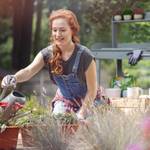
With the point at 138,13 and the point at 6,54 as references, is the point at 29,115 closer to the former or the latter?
the point at 138,13

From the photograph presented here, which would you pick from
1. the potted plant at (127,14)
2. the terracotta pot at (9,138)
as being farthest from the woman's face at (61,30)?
the potted plant at (127,14)

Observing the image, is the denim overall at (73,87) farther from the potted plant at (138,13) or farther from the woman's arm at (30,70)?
the potted plant at (138,13)

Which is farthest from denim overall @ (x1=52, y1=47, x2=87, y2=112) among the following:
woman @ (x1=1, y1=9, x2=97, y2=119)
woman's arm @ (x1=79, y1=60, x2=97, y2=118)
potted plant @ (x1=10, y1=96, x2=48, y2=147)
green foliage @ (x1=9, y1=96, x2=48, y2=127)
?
potted plant @ (x1=10, y1=96, x2=48, y2=147)

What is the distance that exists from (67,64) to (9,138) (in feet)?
3.27

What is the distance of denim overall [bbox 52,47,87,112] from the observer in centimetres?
365

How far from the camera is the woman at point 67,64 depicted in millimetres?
3533

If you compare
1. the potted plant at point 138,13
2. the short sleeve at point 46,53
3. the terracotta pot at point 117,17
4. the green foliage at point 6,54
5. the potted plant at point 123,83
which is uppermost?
the potted plant at point 138,13

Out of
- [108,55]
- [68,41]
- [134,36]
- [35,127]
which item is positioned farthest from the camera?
[134,36]

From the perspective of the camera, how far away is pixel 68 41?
11.8ft

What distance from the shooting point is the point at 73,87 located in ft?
12.1

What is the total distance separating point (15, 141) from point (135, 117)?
0.61 metres

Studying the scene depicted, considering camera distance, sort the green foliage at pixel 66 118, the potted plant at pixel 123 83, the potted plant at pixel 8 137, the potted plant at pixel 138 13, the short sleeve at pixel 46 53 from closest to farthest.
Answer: the potted plant at pixel 8 137 → the green foliage at pixel 66 118 → the short sleeve at pixel 46 53 → the potted plant at pixel 123 83 → the potted plant at pixel 138 13

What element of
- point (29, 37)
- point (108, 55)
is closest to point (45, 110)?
point (108, 55)

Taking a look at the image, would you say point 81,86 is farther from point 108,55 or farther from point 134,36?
point 134,36
